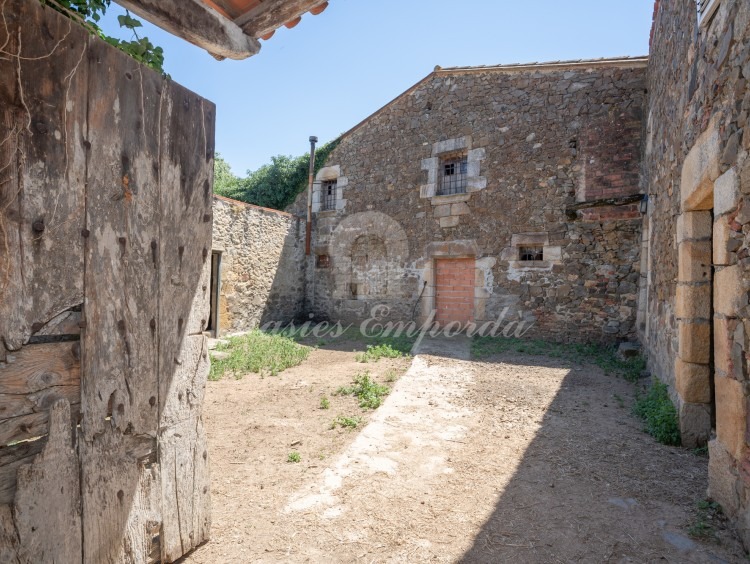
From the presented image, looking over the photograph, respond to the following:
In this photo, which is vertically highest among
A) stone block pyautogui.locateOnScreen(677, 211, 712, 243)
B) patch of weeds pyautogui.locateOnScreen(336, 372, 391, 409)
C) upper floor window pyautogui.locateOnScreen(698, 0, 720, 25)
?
upper floor window pyautogui.locateOnScreen(698, 0, 720, 25)

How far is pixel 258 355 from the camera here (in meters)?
6.89

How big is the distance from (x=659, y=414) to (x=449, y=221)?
6.04 meters

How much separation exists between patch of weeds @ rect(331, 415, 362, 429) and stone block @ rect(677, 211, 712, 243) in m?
3.35

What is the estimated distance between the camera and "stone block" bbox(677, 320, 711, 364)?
3365 mm

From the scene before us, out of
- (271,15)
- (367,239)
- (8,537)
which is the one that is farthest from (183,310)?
(367,239)

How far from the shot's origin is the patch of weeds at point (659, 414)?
3510 mm

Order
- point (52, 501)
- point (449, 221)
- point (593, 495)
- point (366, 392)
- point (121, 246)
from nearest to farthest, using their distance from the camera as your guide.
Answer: point (52, 501)
point (121, 246)
point (593, 495)
point (366, 392)
point (449, 221)

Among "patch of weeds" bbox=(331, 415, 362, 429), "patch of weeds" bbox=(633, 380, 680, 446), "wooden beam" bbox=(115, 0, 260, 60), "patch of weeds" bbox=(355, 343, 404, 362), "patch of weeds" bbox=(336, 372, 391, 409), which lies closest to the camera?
"wooden beam" bbox=(115, 0, 260, 60)

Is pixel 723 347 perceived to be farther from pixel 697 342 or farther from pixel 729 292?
pixel 697 342

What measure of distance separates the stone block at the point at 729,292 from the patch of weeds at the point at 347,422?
2980mm

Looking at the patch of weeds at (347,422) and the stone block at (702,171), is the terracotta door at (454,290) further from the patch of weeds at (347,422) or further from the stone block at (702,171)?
the stone block at (702,171)

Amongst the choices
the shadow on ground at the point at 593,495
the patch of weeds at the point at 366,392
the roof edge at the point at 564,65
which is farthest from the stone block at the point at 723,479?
the roof edge at the point at 564,65

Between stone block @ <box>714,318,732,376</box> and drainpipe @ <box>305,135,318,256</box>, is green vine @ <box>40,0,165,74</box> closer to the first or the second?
stone block @ <box>714,318,732,376</box>

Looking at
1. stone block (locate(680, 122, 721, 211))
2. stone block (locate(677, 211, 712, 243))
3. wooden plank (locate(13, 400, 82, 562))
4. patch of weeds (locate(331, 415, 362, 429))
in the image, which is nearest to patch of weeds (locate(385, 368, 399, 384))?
patch of weeds (locate(331, 415, 362, 429))
